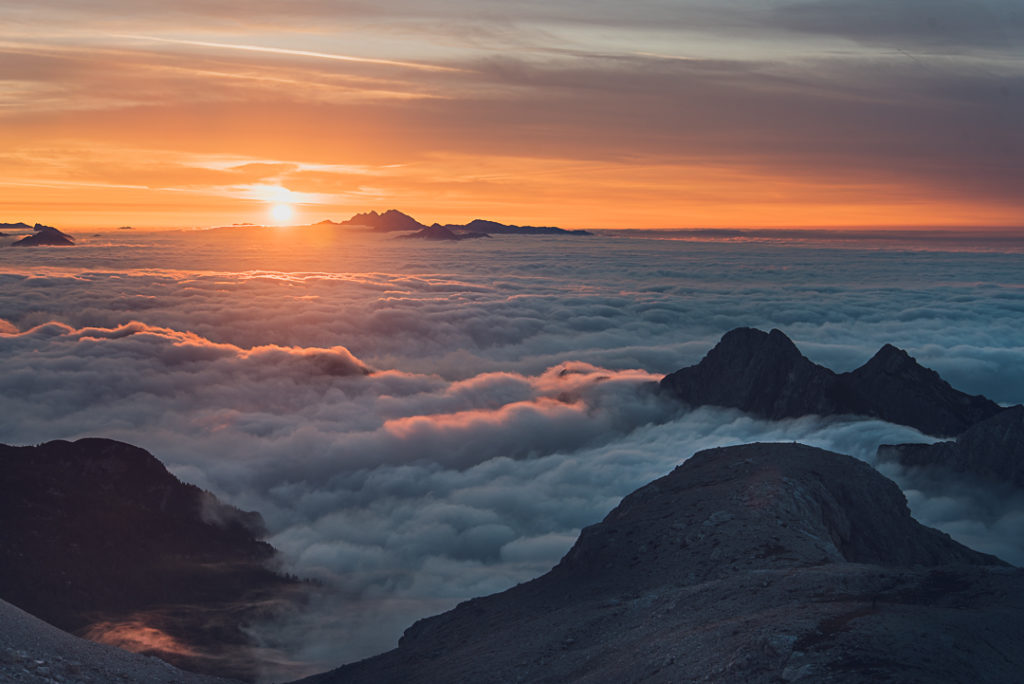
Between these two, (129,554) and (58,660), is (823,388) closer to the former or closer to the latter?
(129,554)

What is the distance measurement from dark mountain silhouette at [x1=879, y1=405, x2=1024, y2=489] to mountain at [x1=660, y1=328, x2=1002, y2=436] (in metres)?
24.0

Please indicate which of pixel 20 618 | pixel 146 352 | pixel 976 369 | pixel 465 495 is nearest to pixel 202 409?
pixel 146 352

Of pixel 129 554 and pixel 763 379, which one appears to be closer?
pixel 129 554

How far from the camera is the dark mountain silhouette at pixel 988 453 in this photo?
245 feet

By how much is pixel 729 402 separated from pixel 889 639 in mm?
102204

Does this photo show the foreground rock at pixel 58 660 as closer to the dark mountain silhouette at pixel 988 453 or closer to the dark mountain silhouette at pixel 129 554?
the dark mountain silhouette at pixel 129 554

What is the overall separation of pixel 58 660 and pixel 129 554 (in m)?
89.6

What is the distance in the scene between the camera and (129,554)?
11281 cm

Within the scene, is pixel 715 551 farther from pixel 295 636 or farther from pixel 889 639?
pixel 295 636

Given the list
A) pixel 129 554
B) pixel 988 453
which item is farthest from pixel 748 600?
pixel 129 554

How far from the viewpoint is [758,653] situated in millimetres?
22031

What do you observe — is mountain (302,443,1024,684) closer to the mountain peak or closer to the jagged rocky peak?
the mountain peak

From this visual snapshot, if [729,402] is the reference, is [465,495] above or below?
below

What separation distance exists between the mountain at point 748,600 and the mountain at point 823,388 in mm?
63044
